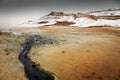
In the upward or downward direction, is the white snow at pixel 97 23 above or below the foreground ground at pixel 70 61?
below

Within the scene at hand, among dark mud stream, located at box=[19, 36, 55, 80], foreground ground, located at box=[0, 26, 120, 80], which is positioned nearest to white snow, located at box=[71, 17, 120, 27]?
foreground ground, located at box=[0, 26, 120, 80]

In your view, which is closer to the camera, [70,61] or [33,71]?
[33,71]

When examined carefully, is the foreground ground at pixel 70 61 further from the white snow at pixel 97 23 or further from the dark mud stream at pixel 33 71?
the white snow at pixel 97 23

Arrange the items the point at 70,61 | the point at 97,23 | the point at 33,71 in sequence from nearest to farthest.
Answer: the point at 33,71, the point at 70,61, the point at 97,23

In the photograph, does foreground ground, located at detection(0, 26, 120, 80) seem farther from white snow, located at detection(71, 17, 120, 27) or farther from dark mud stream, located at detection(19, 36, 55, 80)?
white snow, located at detection(71, 17, 120, 27)

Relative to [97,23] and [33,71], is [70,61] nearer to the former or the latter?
[33,71]

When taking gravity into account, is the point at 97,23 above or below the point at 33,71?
below

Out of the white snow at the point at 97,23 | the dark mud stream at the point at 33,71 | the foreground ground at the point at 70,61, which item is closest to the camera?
the dark mud stream at the point at 33,71

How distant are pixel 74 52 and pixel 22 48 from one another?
3730mm

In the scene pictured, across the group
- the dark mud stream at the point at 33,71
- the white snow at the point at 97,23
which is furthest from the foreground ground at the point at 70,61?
the white snow at the point at 97,23

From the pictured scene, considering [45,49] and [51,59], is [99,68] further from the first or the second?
[45,49]

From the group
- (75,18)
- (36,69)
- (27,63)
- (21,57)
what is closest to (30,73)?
(36,69)

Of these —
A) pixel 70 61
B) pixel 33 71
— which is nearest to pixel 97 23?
pixel 70 61

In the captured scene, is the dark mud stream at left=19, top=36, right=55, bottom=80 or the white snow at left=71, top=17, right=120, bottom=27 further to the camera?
the white snow at left=71, top=17, right=120, bottom=27
